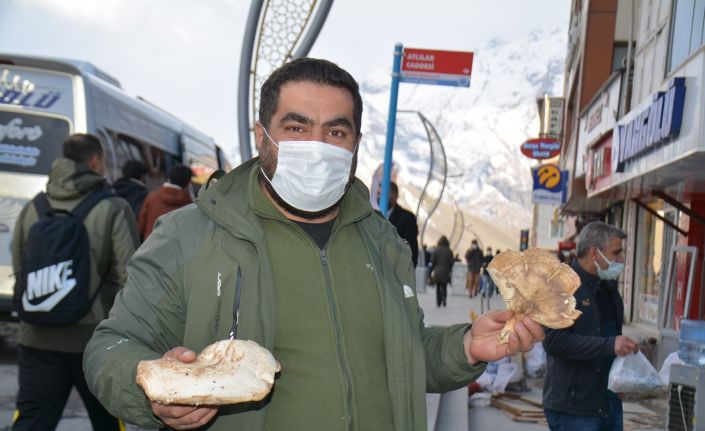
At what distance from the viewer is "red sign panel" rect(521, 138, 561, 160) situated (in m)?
29.4

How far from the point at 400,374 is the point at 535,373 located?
31.3 feet

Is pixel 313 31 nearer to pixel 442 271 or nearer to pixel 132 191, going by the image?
pixel 132 191

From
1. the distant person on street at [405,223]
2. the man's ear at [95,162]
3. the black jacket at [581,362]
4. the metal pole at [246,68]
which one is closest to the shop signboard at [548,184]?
the distant person on street at [405,223]

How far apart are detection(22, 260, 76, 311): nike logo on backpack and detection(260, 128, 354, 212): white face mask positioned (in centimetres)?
230

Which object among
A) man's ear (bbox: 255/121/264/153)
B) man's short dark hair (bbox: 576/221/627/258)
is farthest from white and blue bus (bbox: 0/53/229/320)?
man's ear (bbox: 255/121/264/153)

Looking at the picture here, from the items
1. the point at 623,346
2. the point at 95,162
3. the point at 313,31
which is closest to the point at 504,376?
the point at 313,31

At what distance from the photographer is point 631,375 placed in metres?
5.53

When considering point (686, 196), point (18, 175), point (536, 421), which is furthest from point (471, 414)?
point (686, 196)

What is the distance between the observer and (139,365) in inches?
85.3

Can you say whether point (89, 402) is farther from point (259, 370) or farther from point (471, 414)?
point (471, 414)

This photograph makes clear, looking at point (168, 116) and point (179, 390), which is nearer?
point (179, 390)

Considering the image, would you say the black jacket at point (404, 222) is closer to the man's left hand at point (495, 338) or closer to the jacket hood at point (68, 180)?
the jacket hood at point (68, 180)

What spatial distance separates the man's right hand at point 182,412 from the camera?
7.07 ft

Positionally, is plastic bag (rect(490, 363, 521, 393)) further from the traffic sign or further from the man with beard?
the man with beard
